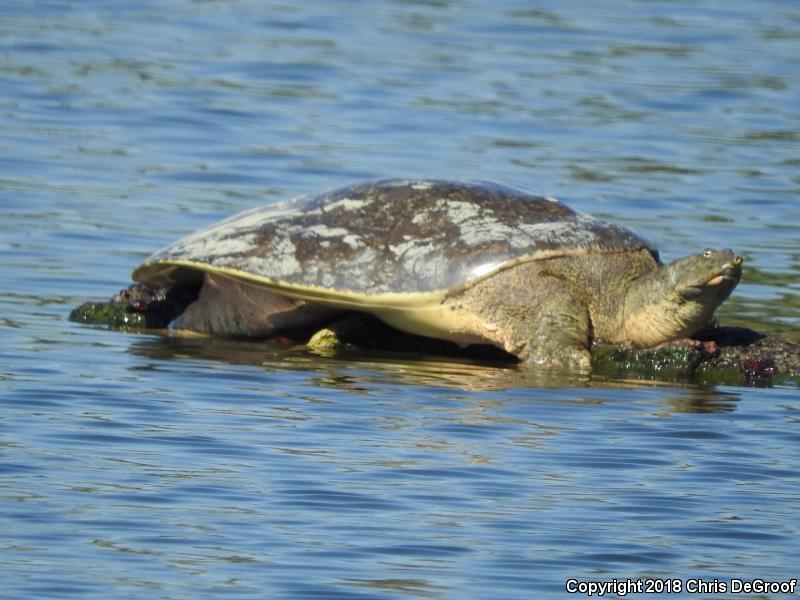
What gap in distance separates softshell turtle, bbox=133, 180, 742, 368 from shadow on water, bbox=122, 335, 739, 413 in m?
0.14

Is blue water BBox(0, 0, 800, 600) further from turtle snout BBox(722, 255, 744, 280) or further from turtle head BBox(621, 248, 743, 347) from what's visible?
turtle snout BBox(722, 255, 744, 280)

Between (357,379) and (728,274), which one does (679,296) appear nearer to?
(728,274)

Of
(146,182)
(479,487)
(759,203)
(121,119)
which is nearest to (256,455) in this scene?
(479,487)

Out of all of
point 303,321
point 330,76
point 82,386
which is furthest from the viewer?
point 330,76

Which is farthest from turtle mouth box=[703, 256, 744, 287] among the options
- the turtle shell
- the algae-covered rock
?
the algae-covered rock

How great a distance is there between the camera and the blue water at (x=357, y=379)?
19.1 feet

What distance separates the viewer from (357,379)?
328 inches

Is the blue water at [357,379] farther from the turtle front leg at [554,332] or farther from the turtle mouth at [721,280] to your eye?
the turtle mouth at [721,280]

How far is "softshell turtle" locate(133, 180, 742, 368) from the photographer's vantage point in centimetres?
862

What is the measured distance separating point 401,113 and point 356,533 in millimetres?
10436

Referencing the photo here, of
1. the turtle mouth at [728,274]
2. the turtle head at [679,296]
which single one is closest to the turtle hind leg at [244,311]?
the turtle head at [679,296]

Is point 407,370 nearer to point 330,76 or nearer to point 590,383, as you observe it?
point 590,383

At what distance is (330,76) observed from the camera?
17.6 metres

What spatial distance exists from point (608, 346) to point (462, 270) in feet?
2.66
